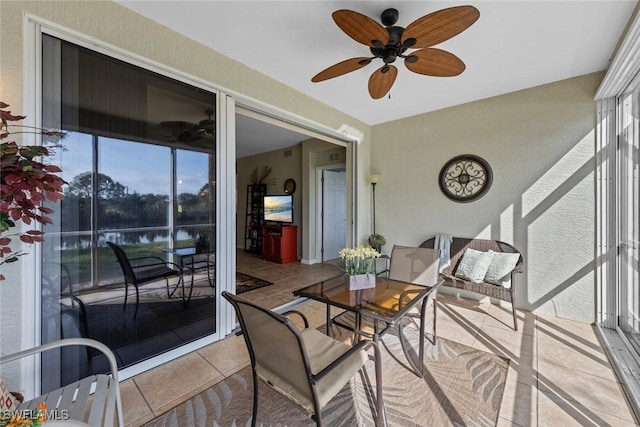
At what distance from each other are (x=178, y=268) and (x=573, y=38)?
3880 millimetres

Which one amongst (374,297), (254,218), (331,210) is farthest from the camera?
(254,218)

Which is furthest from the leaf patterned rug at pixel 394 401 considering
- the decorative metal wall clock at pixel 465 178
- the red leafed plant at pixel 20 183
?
the decorative metal wall clock at pixel 465 178

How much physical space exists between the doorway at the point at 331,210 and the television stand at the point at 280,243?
587 mm

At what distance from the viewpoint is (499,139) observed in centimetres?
326

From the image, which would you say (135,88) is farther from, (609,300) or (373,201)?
(609,300)

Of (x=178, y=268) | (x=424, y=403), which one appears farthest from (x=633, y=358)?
(x=178, y=268)

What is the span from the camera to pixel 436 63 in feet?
6.56

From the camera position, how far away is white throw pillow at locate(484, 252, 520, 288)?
279 cm

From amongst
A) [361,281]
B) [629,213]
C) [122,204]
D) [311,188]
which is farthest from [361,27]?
[311,188]

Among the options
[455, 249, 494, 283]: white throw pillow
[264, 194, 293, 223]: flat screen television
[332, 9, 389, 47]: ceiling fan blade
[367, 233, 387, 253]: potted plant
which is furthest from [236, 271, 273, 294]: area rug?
[332, 9, 389, 47]: ceiling fan blade

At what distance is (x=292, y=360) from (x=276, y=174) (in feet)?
18.3

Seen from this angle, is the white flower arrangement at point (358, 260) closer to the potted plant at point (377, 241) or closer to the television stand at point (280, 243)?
the potted plant at point (377, 241)

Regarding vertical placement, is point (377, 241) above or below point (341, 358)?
above

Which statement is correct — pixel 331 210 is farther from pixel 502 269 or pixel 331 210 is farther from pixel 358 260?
pixel 358 260
